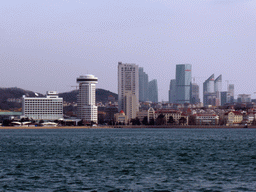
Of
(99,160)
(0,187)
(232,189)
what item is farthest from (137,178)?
(99,160)

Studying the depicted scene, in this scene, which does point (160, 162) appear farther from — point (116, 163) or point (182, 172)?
point (182, 172)

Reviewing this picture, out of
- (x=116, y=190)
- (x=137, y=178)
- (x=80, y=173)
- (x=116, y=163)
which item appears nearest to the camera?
(x=116, y=190)

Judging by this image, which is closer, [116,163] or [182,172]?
[182,172]

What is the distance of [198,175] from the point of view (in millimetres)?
31656

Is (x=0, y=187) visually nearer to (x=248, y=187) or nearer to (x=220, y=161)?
(x=248, y=187)

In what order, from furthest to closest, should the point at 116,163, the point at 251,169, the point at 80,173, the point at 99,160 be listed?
the point at 99,160
the point at 116,163
the point at 251,169
the point at 80,173

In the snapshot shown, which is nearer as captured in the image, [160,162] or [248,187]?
[248,187]

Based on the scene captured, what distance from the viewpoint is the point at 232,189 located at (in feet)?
84.9

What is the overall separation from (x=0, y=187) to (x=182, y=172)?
1318cm

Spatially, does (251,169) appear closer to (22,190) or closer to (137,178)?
(137,178)

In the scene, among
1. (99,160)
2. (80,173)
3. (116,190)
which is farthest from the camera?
(99,160)

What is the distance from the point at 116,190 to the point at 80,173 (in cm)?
760

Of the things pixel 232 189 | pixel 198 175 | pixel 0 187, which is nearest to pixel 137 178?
pixel 198 175

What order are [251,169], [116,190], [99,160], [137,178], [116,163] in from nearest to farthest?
[116,190] < [137,178] < [251,169] < [116,163] < [99,160]
